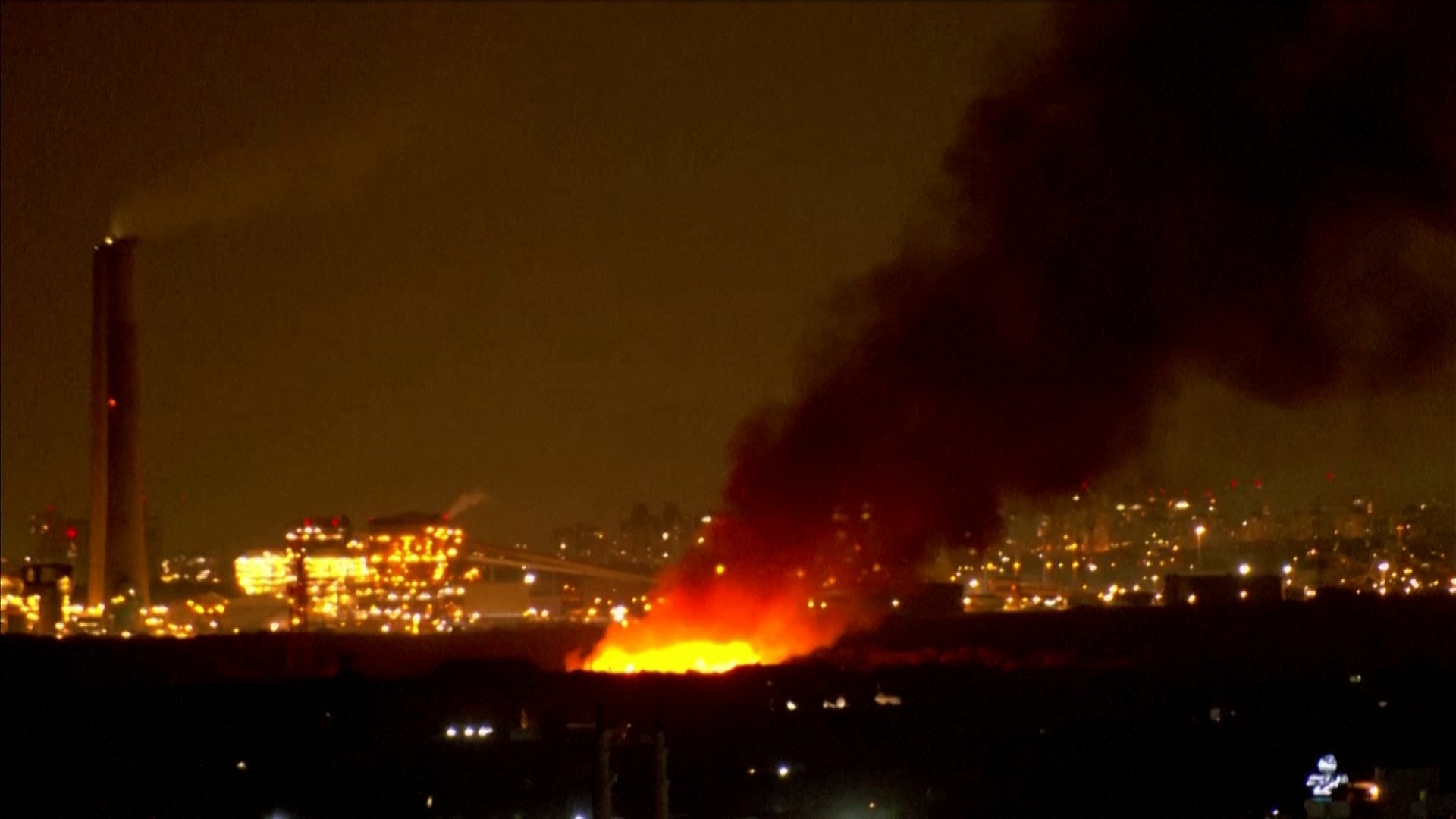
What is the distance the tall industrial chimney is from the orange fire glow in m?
44.5

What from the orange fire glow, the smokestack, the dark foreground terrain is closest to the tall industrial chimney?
the smokestack

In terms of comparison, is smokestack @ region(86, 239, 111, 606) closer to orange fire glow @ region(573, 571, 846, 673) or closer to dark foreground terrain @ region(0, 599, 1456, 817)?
dark foreground terrain @ region(0, 599, 1456, 817)

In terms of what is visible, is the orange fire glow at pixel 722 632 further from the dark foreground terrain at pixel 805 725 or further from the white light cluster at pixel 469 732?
→ the white light cluster at pixel 469 732

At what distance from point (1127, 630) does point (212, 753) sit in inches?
1465

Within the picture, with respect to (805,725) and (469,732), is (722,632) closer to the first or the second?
(805,725)

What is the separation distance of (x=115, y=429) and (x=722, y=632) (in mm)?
48900

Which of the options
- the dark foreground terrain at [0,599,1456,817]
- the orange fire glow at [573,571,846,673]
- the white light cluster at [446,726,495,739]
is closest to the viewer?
the dark foreground terrain at [0,599,1456,817]

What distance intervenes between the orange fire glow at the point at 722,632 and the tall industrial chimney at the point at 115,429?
146ft

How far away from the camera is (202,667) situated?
71.1 meters

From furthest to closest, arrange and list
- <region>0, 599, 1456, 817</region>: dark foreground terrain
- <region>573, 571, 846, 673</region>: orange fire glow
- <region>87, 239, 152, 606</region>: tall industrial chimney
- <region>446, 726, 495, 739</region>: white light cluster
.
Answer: <region>87, 239, 152, 606</region>: tall industrial chimney → <region>573, 571, 846, 673</region>: orange fire glow → <region>446, 726, 495, 739</region>: white light cluster → <region>0, 599, 1456, 817</region>: dark foreground terrain

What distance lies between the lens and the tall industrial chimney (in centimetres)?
9606

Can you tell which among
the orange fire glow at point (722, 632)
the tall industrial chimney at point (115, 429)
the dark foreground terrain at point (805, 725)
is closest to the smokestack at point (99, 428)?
the tall industrial chimney at point (115, 429)

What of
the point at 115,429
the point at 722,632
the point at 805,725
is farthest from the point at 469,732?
the point at 115,429

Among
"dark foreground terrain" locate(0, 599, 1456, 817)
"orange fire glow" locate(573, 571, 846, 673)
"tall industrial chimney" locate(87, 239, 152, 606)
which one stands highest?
"tall industrial chimney" locate(87, 239, 152, 606)
